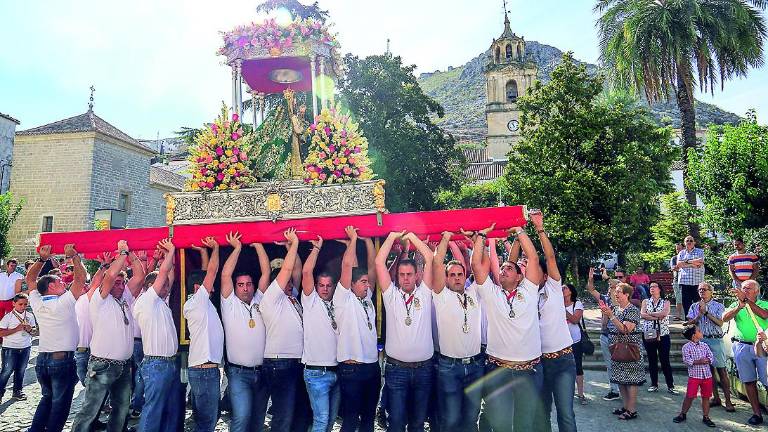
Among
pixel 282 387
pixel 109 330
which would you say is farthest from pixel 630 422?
pixel 109 330

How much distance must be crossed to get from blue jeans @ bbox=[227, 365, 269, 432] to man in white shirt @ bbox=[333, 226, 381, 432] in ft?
2.94

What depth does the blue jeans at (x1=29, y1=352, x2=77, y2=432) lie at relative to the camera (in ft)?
18.9

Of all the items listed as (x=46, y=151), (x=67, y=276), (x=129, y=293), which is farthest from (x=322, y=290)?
(x=46, y=151)

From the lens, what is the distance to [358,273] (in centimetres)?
543

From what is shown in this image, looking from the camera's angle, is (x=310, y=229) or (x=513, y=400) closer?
(x=513, y=400)

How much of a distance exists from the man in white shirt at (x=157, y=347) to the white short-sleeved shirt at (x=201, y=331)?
36cm

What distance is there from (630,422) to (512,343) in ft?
12.3

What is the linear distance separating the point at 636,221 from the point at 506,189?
543 cm

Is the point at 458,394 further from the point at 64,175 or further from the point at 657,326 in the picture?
the point at 64,175

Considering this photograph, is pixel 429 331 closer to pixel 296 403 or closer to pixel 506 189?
pixel 296 403

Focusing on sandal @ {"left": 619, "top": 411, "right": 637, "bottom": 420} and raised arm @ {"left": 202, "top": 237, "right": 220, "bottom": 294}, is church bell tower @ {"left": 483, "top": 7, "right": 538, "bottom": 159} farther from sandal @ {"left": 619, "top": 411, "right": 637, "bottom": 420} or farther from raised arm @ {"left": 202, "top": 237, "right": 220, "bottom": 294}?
raised arm @ {"left": 202, "top": 237, "right": 220, "bottom": 294}

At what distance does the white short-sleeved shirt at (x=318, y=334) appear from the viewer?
16.3 ft

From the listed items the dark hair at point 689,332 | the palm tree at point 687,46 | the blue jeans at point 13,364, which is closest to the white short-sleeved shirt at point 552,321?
the dark hair at point 689,332

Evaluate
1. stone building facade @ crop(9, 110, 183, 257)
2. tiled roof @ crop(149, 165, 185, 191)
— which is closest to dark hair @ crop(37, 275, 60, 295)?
stone building facade @ crop(9, 110, 183, 257)
